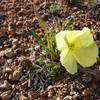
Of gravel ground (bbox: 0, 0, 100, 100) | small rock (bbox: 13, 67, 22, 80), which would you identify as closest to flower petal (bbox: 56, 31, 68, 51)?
gravel ground (bbox: 0, 0, 100, 100)

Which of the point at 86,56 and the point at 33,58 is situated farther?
the point at 33,58

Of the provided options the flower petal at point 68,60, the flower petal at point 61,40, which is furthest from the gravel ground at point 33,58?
the flower petal at point 61,40

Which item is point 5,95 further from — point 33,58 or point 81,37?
point 81,37

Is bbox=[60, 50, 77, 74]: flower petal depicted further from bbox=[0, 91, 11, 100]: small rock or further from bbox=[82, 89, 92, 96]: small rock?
bbox=[0, 91, 11, 100]: small rock

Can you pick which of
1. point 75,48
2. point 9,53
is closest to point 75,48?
point 75,48

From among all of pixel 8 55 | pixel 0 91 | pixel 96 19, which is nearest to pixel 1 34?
pixel 8 55
